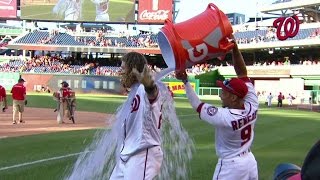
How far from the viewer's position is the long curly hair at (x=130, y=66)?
4172 mm

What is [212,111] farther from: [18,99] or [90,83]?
[90,83]

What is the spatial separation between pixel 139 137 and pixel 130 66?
0.64 m

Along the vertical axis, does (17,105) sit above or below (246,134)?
below

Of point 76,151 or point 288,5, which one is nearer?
point 76,151

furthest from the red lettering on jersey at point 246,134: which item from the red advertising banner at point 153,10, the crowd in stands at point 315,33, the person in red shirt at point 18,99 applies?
the red advertising banner at point 153,10

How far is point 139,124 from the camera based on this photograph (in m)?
4.35

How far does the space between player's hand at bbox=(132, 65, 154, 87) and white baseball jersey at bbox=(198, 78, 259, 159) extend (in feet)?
1.61

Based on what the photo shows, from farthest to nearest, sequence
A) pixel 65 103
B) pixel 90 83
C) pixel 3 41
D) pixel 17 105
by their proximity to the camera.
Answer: pixel 3 41
pixel 90 83
pixel 65 103
pixel 17 105

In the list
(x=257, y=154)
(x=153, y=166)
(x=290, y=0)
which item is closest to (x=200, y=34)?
(x=153, y=166)

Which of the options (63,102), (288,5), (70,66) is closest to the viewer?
(63,102)

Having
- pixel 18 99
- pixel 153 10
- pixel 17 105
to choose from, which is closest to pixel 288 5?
pixel 153 10

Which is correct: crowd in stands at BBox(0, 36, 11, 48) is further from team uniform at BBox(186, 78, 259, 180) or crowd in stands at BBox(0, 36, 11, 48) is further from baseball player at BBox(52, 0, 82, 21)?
team uniform at BBox(186, 78, 259, 180)

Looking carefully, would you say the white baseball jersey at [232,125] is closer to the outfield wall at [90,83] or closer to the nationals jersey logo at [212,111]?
Result: the nationals jersey logo at [212,111]

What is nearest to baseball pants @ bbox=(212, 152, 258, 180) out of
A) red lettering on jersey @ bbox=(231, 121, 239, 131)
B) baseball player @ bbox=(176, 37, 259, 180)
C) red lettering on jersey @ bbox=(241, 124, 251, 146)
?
baseball player @ bbox=(176, 37, 259, 180)
